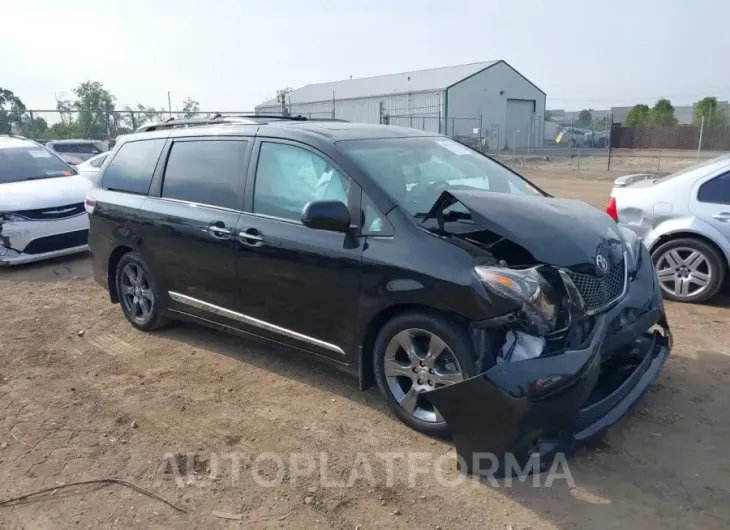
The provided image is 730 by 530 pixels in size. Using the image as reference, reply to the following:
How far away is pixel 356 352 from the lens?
3.87 metres

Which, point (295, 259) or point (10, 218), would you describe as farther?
point (10, 218)

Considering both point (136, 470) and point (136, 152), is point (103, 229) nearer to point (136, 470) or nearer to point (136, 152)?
point (136, 152)

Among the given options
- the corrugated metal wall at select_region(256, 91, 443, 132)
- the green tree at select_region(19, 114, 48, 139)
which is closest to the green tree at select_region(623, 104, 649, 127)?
the corrugated metal wall at select_region(256, 91, 443, 132)

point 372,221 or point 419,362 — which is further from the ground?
point 372,221

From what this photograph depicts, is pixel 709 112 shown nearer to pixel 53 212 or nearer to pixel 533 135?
pixel 533 135

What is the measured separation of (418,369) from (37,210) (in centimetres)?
662

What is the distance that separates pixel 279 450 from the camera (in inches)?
141

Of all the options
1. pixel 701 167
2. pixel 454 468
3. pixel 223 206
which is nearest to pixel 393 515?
pixel 454 468

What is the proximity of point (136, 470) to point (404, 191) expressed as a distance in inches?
87.7

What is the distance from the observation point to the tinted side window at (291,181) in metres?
4.00

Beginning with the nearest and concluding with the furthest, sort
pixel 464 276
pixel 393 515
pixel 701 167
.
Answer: pixel 393 515, pixel 464 276, pixel 701 167

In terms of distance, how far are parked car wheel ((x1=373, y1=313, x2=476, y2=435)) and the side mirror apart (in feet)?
2.16

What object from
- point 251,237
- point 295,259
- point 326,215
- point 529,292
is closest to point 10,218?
point 251,237

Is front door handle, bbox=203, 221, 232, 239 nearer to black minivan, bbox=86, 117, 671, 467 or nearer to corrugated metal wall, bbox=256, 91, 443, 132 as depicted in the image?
black minivan, bbox=86, 117, 671, 467
